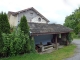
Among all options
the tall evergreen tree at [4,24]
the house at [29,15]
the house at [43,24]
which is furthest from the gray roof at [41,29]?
the house at [29,15]

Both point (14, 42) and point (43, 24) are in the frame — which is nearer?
point (14, 42)

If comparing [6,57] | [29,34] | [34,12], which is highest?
[34,12]

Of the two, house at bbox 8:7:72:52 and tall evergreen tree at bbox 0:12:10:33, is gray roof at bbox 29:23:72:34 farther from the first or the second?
tall evergreen tree at bbox 0:12:10:33

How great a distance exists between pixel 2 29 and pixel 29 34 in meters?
2.62

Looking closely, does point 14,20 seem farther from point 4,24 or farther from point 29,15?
point 4,24

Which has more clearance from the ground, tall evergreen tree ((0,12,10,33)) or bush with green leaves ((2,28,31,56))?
tall evergreen tree ((0,12,10,33))

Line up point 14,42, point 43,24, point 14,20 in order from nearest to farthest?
point 14,42 < point 43,24 < point 14,20

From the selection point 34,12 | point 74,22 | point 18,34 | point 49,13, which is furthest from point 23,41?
point 74,22

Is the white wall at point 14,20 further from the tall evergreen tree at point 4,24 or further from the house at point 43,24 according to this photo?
the tall evergreen tree at point 4,24

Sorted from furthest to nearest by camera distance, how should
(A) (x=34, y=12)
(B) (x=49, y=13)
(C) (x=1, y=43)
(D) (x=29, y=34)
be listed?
(B) (x=49, y=13) → (A) (x=34, y=12) → (D) (x=29, y=34) → (C) (x=1, y=43)

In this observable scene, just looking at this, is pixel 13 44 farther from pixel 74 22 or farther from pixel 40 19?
pixel 74 22

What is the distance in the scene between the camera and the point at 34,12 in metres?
34.7

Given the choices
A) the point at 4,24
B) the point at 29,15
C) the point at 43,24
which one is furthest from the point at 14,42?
A: the point at 29,15

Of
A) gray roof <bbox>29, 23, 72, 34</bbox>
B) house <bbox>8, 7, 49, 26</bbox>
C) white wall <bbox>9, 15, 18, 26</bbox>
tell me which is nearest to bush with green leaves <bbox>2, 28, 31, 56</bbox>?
gray roof <bbox>29, 23, 72, 34</bbox>
